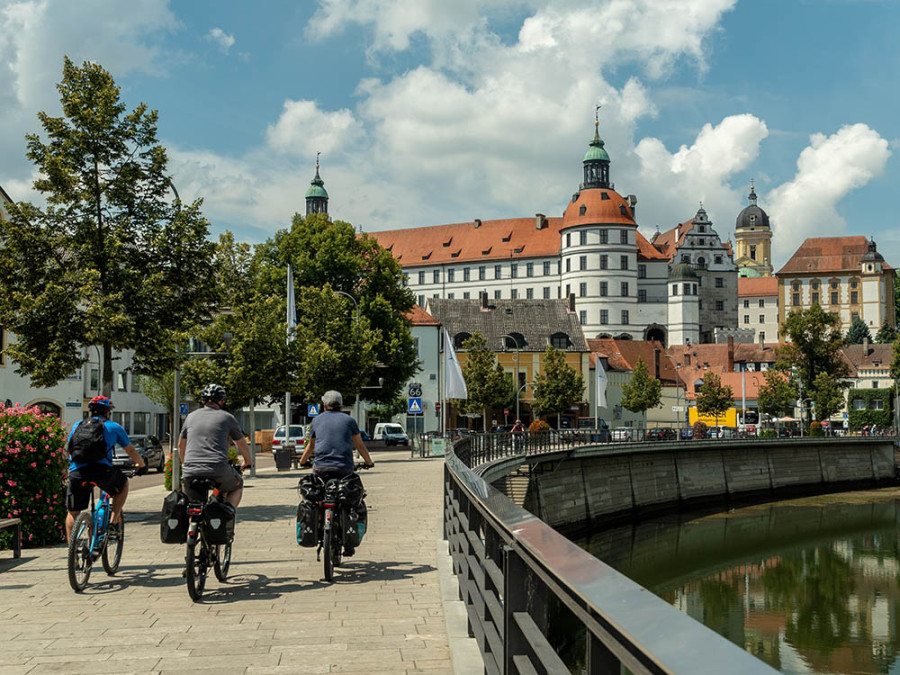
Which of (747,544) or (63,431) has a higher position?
(63,431)

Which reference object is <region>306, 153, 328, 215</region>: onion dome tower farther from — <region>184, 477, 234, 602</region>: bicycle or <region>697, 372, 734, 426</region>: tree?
<region>184, 477, 234, 602</region>: bicycle

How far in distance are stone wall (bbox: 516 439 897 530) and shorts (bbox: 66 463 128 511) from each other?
89.3 feet

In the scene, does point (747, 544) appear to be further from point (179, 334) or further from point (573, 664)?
point (179, 334)

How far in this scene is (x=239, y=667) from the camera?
6.26m

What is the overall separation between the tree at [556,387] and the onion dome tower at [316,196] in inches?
3141

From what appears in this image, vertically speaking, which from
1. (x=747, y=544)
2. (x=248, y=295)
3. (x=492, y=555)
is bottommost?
(x=747, y=544)

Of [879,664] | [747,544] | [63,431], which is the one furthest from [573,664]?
[747,544]

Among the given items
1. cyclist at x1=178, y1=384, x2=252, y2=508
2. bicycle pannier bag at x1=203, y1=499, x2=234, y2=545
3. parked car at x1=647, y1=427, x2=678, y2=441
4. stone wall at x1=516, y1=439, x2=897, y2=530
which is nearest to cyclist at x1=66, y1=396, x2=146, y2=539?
cyclist at x1=178, y1=384, x2=252, y2=508

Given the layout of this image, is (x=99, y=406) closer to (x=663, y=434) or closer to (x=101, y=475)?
(x=101, y=475)

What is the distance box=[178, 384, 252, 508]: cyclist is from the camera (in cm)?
884

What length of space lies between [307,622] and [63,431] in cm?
627

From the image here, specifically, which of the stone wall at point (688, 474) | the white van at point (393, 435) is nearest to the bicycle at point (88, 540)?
the stone wall at point (688, 474)

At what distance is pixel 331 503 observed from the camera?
960cm

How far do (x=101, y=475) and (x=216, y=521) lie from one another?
1.55 metres
